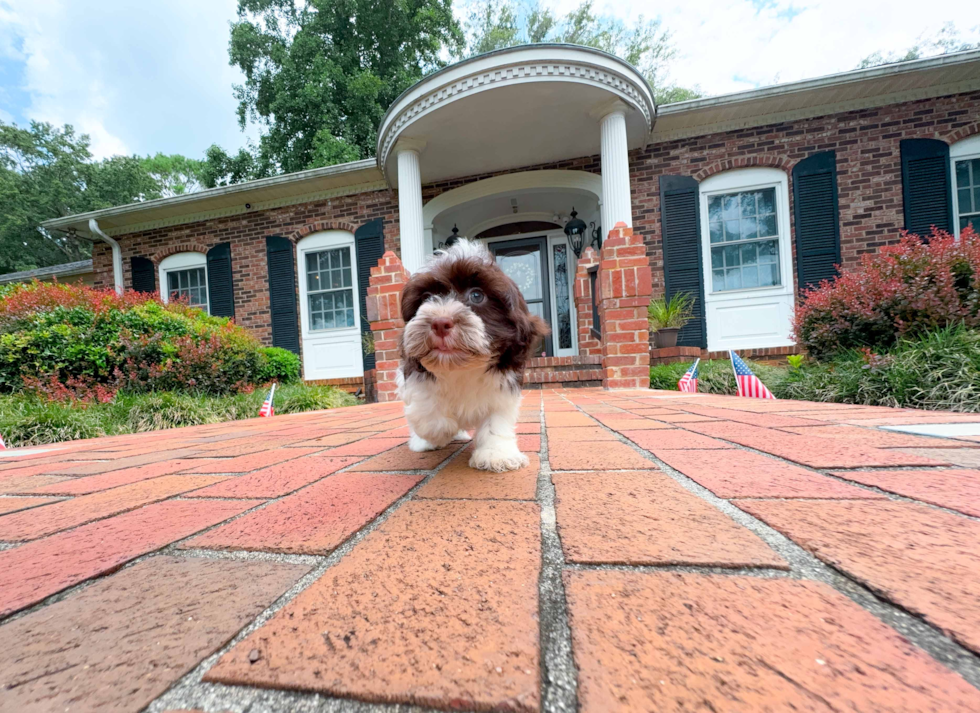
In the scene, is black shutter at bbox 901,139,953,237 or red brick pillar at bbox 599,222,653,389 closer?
red brick pillar at bbox 599,222,653,389

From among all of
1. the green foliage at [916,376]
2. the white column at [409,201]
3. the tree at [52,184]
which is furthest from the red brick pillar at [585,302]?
Result: the tree at [52,184]

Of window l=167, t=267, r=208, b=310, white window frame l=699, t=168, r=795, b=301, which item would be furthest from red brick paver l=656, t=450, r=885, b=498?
window l=167, t=267, r=208, b=310

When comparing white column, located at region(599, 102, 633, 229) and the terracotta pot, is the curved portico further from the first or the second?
the terracotta pot

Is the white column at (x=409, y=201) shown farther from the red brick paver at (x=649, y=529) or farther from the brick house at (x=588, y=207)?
the red brick paver at (x=649, y=529)

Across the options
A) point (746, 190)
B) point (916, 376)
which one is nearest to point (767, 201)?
point (746, 190)

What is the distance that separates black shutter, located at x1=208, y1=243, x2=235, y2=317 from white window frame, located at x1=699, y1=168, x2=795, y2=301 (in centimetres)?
993

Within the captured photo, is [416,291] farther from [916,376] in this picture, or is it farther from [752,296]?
[752,296]

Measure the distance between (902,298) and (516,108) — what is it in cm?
505

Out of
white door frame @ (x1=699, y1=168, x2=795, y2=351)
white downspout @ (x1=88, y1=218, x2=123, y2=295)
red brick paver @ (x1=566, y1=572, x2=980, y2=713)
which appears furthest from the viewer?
white downspout @ (x1=88, y1=218, x2=123, y2=295)

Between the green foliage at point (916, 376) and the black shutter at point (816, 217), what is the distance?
3654 mm

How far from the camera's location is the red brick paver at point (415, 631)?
1.57 ft

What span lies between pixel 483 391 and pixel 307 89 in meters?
15.1

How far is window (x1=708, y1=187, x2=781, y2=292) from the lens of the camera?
24.3ft

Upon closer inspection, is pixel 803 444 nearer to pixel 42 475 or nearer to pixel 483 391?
pixel 483 391
